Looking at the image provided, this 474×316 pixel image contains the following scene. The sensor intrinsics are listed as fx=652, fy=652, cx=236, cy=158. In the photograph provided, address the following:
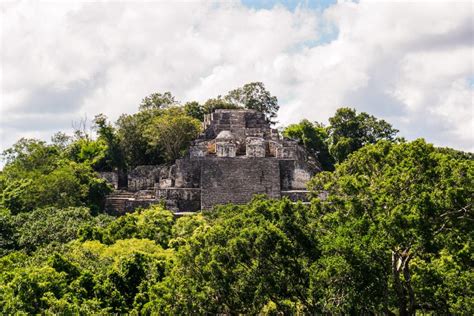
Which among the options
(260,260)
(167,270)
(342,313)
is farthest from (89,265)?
(342,313)

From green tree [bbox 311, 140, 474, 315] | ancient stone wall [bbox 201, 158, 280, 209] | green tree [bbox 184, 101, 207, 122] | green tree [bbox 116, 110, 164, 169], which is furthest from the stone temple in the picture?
green tree [bbox 311, 140, 474, 315]

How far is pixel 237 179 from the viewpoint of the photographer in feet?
105

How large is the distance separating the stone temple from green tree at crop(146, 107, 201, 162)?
40.8 inches

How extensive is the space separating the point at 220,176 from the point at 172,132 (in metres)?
5.67

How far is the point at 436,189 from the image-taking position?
12.5 meters

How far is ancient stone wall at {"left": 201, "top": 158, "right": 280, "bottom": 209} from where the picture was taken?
31.6 m

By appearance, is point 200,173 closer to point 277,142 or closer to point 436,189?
point 277,142

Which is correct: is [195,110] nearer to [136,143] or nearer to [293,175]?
[136,143]

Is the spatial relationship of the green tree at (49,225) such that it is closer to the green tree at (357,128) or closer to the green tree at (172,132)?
the green tree at (172,132)

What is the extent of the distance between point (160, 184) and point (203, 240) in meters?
18.8

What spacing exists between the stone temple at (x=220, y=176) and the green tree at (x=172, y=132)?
1036 millimetres

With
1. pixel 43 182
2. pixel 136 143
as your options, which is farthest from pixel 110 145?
pixel 43 182

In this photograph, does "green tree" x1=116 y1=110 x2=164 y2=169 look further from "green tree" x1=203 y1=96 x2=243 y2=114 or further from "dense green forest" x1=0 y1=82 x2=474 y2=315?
"dense green forest" x1=0 y1=82 x2=474 y2=315

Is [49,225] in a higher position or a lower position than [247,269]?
higher
